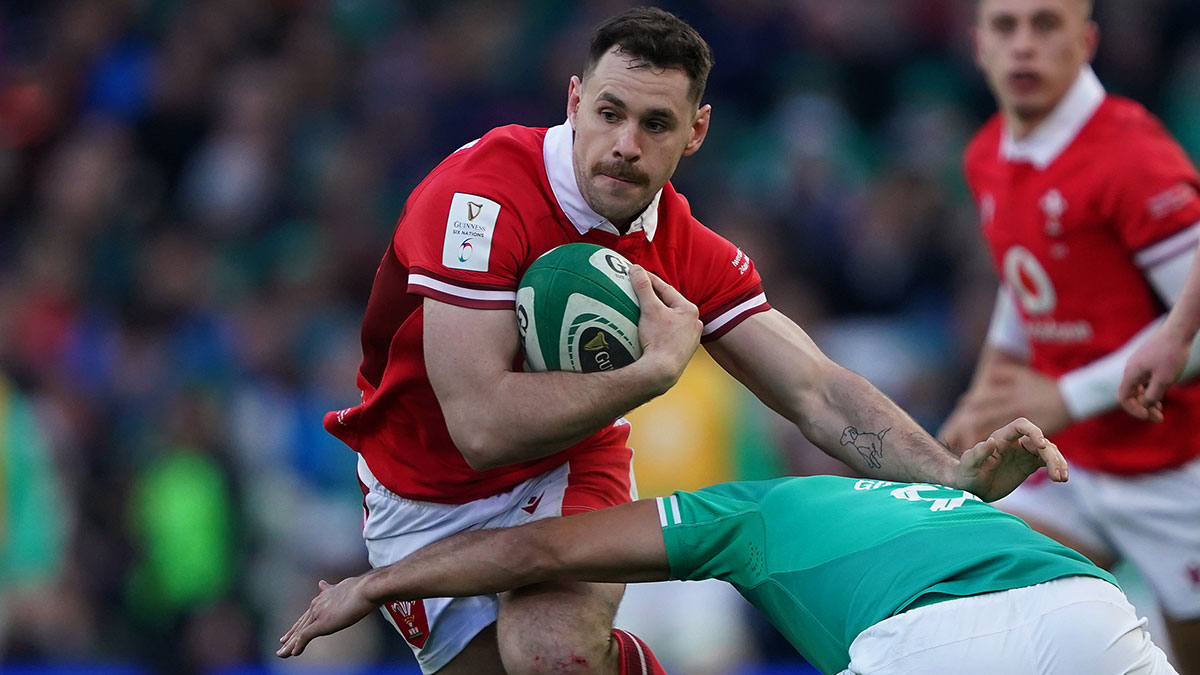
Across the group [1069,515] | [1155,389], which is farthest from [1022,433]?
[1069,515]

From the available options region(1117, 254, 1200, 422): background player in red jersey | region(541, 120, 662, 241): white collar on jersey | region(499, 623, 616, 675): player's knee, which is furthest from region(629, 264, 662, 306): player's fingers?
region(1117, 254, 1200, 422): background player in red jersey

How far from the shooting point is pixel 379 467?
16.6 feet

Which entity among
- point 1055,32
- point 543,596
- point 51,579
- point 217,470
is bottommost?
point 51,579

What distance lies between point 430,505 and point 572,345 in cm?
95

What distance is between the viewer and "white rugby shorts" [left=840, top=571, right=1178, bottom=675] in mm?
3756

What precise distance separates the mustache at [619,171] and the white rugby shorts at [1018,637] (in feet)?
4.79

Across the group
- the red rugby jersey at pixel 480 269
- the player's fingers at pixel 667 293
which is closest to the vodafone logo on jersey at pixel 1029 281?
the red rugby jersey at pixel 480 269

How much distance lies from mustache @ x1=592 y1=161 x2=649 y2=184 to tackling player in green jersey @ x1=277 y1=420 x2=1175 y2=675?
3.06 feet

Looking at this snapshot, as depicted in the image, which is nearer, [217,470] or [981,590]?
[981,590]

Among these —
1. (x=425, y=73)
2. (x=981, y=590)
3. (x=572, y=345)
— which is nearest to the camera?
(x=981, y=590)

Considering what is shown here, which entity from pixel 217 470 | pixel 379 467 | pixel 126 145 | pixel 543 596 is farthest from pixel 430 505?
pixel 126 145

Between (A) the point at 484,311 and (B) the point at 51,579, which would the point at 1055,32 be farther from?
(B) the point at 51,579

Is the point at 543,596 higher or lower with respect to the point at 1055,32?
lower

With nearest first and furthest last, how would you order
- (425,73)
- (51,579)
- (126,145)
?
(51,579)
(126,145)
(425,73)
